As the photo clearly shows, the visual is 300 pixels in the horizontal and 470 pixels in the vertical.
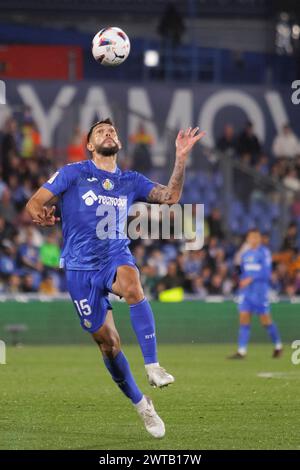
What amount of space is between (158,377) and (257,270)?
1131 cm

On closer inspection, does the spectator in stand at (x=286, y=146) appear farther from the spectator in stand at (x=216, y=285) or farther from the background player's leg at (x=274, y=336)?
the background player's leg at (x=274, y=336)

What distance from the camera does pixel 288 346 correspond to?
22.4 m

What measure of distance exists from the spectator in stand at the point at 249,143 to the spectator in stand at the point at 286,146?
46 cm

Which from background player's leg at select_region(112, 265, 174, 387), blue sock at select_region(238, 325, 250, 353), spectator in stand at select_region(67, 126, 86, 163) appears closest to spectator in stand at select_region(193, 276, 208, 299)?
spectator in stand at select_region(67, 126, 86, 163)

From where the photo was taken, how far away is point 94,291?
9.45 metres

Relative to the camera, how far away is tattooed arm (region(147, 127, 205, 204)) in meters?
9.53

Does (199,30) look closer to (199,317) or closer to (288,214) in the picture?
(288,214)

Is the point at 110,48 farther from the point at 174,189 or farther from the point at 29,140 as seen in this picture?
the point at 29,140

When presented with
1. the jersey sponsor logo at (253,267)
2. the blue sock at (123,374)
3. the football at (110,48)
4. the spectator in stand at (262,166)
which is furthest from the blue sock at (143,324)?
the spectator in stand at (262,166)

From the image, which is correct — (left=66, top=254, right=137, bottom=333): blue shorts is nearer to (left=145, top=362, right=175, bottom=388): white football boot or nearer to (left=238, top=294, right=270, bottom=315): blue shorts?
(left=145, top=362, right=175, bottom=388): white football boot

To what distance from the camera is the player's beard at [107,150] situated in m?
9.59

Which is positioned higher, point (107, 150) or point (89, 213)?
point (107, 150)

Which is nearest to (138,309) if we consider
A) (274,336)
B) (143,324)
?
(143,324)

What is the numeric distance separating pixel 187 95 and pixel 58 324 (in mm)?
8886
